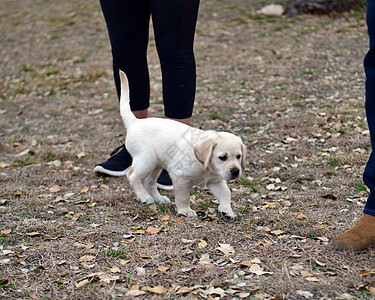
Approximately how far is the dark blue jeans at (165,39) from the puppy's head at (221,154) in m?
0.57

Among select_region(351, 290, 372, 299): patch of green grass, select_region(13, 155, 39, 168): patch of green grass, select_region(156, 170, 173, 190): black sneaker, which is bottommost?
select_region(13, 155, 39, 168): patch of green grass

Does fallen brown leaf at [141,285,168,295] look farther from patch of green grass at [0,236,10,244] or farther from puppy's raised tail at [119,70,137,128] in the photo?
puppy's raised tail at [119,70,137,128]

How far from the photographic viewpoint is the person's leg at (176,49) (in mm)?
2938

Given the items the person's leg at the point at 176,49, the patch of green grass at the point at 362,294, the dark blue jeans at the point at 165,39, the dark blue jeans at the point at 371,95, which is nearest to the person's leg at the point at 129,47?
the dark blue jeans at the point at 165,39

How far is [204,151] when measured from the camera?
2691 millimetres

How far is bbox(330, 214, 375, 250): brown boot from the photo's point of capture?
2.36m

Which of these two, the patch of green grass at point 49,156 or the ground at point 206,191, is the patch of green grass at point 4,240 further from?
the patch of green grass at point 49,156

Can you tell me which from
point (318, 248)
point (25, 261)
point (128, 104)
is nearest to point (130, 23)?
point (128, 104)

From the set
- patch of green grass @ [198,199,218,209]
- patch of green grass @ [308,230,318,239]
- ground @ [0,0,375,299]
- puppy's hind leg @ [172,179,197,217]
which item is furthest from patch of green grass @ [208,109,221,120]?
patch of green grass @ [308,230,318,239]

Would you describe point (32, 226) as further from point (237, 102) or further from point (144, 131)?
point (237, 102)

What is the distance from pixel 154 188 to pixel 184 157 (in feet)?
1.63

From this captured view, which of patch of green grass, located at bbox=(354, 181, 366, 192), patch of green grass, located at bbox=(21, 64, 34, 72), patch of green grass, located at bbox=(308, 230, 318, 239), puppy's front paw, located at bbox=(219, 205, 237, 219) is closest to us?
patch of green grass, located at bbox=(308, 230, 318, 239)

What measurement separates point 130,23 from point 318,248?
6.23 ft

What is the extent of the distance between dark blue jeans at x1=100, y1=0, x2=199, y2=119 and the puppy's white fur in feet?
0.76
